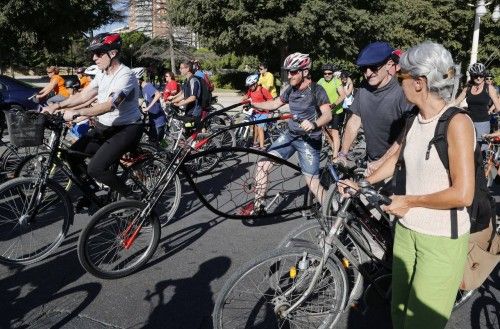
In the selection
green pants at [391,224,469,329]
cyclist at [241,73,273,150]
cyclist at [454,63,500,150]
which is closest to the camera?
green pants at [391,224,469,329]

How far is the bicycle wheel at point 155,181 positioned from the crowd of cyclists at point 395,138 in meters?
0.31

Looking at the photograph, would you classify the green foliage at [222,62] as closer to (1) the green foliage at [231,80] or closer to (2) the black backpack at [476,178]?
(1) the green foliage at [231,80]

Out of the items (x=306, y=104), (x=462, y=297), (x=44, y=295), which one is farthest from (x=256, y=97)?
(x=462, y=297)

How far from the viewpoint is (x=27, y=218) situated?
4184 millimetres

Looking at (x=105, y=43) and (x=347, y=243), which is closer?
(x=347, y=243)

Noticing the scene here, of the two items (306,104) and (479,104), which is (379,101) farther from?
(479,104)

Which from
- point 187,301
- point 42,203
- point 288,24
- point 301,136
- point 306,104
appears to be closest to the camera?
point 187,301

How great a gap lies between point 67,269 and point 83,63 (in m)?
44.5

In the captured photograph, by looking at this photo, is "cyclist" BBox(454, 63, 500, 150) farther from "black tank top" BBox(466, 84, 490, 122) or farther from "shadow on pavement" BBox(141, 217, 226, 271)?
"shadow on pavement" BBox(141, 217, 226, 271)

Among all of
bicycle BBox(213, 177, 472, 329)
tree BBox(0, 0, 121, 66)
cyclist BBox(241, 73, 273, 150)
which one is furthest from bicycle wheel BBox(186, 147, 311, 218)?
tree BBox(0, 0, 121, 66)

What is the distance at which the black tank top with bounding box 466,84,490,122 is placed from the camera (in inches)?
258

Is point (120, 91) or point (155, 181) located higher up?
point (120, 91)

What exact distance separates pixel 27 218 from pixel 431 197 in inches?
142

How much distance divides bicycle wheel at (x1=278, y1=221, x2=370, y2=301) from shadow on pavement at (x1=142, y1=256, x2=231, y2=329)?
89 cm
